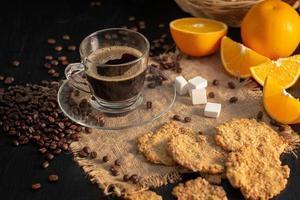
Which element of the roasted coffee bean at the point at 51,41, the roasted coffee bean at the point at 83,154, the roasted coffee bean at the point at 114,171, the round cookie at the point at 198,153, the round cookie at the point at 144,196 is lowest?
the roasted coffee bean at the point at 83,154

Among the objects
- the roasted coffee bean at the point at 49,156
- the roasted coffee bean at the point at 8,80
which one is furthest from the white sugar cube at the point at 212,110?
the roasted coffee bean at the point at 8,80

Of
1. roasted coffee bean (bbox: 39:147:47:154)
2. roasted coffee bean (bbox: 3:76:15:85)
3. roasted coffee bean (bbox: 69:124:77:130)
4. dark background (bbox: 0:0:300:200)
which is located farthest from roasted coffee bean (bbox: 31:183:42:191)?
roasted coffee bean (bbox: 3:76:15:85)

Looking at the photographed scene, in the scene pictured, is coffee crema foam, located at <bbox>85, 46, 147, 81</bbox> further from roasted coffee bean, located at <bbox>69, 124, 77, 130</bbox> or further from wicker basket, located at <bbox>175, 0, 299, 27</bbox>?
wicker basket, located at <bbox>175, 0, 299, 27</bbox>

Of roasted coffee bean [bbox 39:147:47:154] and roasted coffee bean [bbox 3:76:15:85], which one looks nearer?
roasted coffee bean [bbox 39:147:47:154]

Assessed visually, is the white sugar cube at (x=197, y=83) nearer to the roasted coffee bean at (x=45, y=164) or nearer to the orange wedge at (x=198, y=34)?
the orange wedge at (x=198, y=34)

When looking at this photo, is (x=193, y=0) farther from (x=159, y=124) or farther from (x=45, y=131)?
(x=45, y=131)

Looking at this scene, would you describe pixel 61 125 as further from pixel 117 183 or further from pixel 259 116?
pixel 259 116
